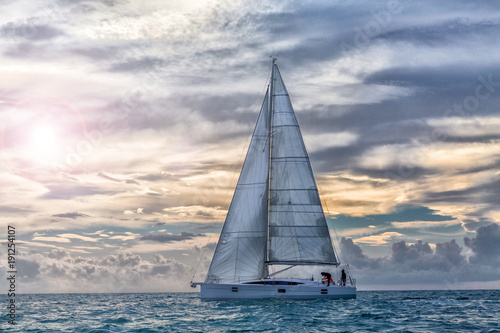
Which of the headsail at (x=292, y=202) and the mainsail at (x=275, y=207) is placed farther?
the headsail at (x=292, y=202)

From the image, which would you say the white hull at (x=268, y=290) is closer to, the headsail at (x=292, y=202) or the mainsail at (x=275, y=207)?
the mainsail at (x=275, y=207)

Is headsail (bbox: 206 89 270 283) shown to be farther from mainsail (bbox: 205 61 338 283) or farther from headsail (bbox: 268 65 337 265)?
headsail (bbox: 268 65 337 265)

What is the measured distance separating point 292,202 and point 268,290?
33.4ft

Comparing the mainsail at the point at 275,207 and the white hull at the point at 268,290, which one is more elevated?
the mainsail at the point at 275,207

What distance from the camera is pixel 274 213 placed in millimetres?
53688

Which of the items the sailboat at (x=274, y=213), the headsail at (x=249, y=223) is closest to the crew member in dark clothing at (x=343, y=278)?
the sailboat at (x=274, y=213)

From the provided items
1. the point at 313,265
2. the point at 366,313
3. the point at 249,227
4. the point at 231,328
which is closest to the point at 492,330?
the point at 366,313

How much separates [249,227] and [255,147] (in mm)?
8817

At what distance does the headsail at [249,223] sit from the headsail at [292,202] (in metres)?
0.90

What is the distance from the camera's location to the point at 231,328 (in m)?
33.4

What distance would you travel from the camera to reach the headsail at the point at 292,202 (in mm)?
53125

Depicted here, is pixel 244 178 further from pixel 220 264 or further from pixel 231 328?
pixel 231 328

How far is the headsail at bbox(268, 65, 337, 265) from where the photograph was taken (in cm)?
5312

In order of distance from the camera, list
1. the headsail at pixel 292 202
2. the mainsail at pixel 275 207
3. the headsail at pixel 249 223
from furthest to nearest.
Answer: the headsail at pixel 292 202
the mainsail at pixel 275 207
the headsail at pixel 249 223
